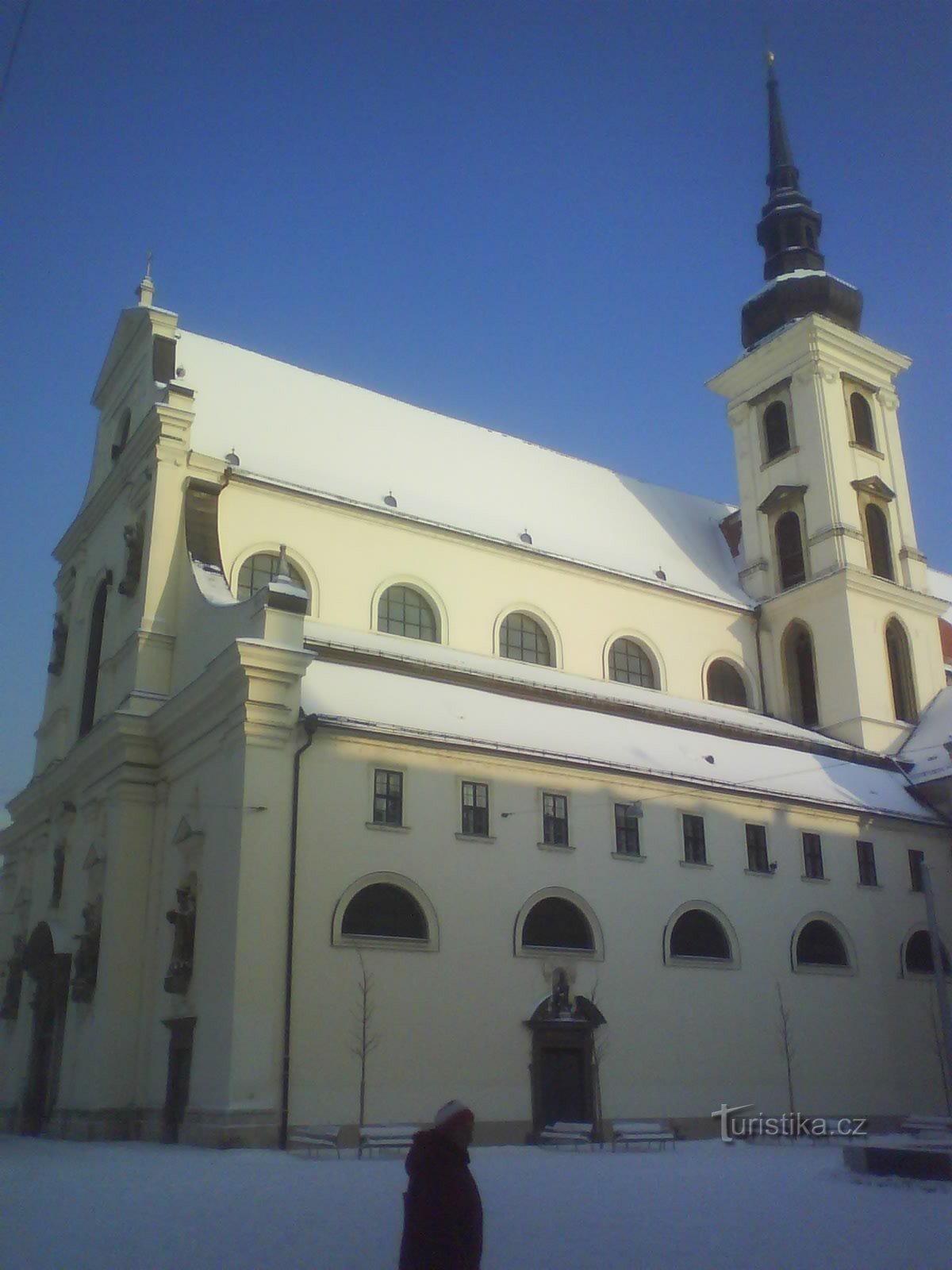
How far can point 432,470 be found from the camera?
97.3 ft

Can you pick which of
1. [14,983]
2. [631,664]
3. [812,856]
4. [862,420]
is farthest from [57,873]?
[862,420]

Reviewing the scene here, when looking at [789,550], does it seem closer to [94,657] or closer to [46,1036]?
[94,657]

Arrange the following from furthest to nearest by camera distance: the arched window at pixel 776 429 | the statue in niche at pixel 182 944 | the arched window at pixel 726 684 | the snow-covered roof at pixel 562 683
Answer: the arched window at pixel 776 429 < the arched window at pixel 726 684 < the snow-covered roof at pixel 562 683 < the statue in niche at pixel 182 944

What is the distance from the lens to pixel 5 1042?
2572cm

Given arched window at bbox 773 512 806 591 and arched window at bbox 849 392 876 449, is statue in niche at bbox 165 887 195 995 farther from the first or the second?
arched window at bbox 849 392 876 449

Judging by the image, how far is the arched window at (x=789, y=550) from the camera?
3369cm

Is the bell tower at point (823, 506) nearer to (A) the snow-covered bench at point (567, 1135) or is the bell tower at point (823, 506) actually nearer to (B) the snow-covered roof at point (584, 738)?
(B) the snow-covered roof at point (584, 738)

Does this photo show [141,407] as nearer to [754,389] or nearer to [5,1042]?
[5,1042]

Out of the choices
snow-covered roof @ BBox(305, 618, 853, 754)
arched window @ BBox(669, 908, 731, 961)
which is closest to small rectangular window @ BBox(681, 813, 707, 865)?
arched window @ BBox(669, 908, 731, 961)

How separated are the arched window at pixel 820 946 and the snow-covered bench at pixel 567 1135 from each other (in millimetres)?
6960

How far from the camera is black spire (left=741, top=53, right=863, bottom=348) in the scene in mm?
35312

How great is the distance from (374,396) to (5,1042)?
17481mm

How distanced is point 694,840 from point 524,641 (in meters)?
6.88

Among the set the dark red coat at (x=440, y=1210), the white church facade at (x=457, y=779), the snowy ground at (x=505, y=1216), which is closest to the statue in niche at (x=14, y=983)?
the white church facade at (x=457, y=779)
